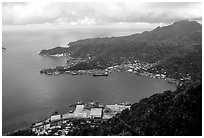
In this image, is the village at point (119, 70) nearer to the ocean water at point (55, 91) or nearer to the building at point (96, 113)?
the ocean water at point (55, 91)

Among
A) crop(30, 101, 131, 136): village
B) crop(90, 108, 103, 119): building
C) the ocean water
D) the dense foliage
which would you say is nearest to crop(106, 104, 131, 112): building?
crop(30, 101, 131, 136): village

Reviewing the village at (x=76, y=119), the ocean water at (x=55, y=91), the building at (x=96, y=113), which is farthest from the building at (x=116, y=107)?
the ocean water at (x=55, y=91)

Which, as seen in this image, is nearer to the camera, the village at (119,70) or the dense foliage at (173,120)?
the dense foliage at (173,120)

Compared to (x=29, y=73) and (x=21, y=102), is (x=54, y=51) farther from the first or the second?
(x=21, y=102)

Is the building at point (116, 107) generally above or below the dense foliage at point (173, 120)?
below

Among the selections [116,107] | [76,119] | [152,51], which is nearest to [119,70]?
[152,51]

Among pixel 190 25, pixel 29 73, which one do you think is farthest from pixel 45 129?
pixel 190 25

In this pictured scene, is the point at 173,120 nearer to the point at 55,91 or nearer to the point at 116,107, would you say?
the point at 116,107

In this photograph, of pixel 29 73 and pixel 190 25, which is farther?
pixel 190 25

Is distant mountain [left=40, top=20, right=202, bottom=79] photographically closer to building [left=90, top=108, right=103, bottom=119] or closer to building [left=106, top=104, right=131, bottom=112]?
building [left=106, top=104, right=131, bottom=112]
